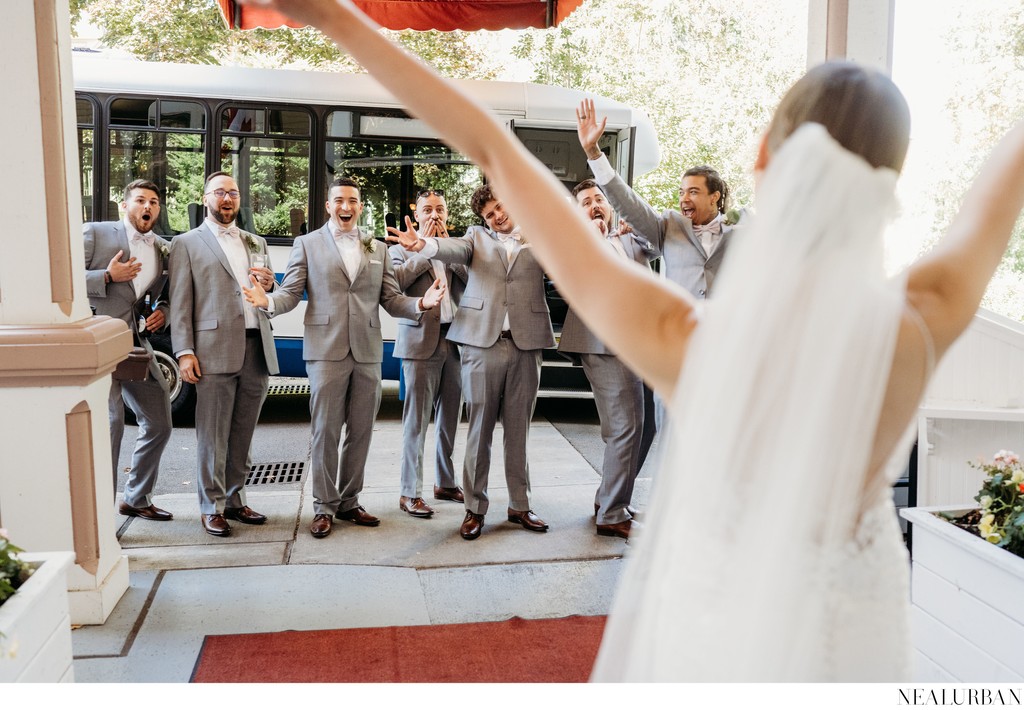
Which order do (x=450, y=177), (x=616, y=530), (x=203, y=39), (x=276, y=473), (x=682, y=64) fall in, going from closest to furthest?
(x=616, y=530) → (x=276, y=473) → (x=450, y=177) → (x=203, y=39) → (x=682, y=64)

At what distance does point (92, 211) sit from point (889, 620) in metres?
7.89

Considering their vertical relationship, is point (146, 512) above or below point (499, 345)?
below

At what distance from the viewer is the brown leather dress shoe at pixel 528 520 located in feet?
16.3

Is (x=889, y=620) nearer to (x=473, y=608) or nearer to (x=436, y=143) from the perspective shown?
(x=473, y=608)

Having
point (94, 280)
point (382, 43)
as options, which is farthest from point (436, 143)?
point (382, 43)

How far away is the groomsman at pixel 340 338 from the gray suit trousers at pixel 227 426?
0.34 m

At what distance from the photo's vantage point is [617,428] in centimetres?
502

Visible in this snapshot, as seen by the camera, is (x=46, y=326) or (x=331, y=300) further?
(x=331, y=300)

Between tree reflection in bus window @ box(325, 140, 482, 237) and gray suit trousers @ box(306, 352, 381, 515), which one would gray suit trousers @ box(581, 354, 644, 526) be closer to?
gray suit trousers @ box(306, 352, 381, 515)

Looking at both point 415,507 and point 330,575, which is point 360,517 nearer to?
point 415,507

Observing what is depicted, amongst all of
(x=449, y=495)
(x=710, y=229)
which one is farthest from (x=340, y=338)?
(x=710, y=229)

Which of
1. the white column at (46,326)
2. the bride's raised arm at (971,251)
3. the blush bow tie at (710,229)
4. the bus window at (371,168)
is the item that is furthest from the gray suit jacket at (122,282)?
the bride's raised arm at (971,251)

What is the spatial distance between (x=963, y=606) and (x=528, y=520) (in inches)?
107

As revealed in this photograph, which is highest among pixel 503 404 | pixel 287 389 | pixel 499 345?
pixel 499 345
